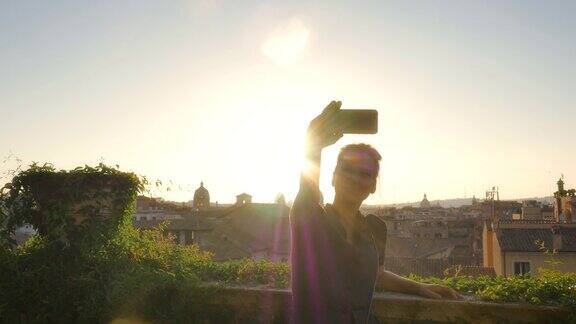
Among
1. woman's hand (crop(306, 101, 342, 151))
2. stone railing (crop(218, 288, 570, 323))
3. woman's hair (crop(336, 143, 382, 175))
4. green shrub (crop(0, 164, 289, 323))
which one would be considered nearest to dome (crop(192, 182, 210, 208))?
green shrub (crop(0, 164, 289, 323))

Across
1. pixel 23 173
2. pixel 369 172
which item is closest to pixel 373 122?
pixel 369 172

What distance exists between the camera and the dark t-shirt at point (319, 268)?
169 cm

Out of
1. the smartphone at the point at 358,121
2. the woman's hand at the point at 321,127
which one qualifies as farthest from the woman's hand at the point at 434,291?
the woman's hand at the point at 321,127

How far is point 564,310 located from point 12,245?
5283 millimetres

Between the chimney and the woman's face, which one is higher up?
the woman's face

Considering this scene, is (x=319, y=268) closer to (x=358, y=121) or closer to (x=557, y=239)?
(x=358, y=121)

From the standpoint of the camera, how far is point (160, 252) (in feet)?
15.8

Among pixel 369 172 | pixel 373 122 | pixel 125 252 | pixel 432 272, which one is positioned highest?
pixel 373 122

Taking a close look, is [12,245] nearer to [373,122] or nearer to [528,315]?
[373,122]

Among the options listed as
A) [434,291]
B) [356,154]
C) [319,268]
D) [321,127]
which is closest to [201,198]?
[434,291]

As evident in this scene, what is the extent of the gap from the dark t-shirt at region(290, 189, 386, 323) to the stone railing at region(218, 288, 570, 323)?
6.53 feet

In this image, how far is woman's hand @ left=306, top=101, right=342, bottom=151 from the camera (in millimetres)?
1624

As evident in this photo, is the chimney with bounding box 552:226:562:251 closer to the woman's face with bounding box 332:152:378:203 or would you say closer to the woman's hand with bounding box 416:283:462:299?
the woman's hand with bounding box 416:283:462:299

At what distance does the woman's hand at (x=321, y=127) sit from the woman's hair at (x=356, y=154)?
0.24 meters
